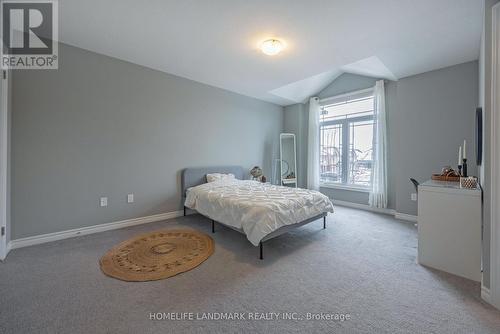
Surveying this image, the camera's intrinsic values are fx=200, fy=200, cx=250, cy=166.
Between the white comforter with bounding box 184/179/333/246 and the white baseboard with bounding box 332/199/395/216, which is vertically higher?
the white comforter with bounding box 184/179/333/246

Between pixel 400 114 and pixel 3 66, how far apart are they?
18.7 feet

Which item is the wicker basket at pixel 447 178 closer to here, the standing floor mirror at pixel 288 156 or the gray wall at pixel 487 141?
the gray wall at pixel 487 141

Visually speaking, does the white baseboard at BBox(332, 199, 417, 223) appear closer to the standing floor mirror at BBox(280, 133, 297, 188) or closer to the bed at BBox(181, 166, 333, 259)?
the standing floor mirror at BBox(280, 133, 297, 188)

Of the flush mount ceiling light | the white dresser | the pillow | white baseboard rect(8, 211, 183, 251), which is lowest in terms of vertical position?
white baseboard rect(8, 211, 183, 251)

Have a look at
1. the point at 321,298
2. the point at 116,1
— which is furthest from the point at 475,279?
the point at 116,1

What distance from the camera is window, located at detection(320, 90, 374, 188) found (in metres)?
4.49

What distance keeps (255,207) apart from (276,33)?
7.14 ft

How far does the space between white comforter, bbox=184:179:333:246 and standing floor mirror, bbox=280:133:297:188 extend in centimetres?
244

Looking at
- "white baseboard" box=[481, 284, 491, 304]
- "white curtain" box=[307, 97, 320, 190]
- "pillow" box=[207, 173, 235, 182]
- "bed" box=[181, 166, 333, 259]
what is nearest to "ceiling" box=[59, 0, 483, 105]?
"white curtain" box=[307, 97, 320, 190]

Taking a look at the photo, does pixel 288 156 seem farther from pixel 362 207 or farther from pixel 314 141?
pixel 362 207

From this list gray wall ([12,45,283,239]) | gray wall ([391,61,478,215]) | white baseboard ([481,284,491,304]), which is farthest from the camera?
gray wall ([391,61,478,215])

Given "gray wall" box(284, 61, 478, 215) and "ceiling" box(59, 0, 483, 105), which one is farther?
"gray wall" box(284, 61, 478, 215)

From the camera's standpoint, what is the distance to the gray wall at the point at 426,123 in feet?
10.2

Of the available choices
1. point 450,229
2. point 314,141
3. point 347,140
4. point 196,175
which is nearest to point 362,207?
point 347,140
